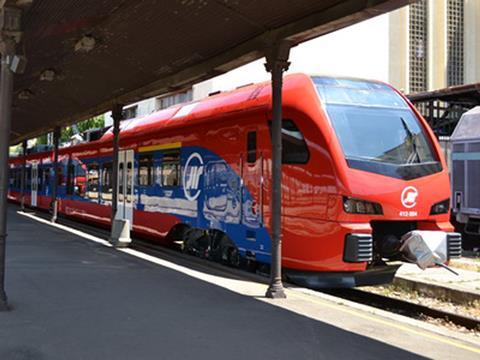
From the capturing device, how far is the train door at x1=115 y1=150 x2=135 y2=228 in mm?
14866

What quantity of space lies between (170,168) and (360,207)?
5644 millimetres

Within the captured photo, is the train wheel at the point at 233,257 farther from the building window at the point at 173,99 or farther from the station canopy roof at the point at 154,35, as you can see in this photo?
the building window at the point at 173,99

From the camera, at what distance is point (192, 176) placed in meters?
11.5

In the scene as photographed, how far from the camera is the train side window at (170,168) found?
1216 centimetres

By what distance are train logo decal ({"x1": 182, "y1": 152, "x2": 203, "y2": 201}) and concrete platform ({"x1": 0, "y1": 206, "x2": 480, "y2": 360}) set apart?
7.04 ft

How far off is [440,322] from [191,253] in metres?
5.59

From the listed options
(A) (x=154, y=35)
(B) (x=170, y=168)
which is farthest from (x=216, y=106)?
(B) (x=170, y=168)

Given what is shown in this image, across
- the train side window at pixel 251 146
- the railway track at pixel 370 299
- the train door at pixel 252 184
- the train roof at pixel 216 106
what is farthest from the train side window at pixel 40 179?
the train side window at pixel 251 146

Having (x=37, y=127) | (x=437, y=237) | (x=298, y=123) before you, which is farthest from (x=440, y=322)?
(x=37, y=127)

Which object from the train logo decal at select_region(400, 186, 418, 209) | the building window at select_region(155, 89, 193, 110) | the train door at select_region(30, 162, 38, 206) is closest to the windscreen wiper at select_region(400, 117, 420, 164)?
the train logo decal at select_region(400, 186, 418, 209)

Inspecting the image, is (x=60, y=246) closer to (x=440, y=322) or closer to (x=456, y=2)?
(x=440, y=322)

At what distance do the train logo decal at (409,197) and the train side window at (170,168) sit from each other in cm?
531

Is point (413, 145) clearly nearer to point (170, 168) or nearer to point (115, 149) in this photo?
point (170, 168)

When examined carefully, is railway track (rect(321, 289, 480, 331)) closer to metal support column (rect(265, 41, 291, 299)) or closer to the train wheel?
the train wheel
